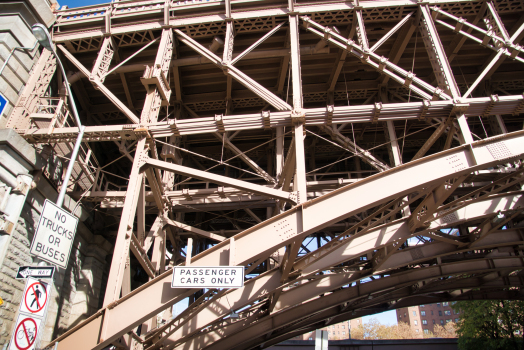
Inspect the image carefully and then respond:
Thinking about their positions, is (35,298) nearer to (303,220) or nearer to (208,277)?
(208,277)

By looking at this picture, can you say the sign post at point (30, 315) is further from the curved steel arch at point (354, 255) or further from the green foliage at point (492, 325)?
the green foliage at point (492, 325)

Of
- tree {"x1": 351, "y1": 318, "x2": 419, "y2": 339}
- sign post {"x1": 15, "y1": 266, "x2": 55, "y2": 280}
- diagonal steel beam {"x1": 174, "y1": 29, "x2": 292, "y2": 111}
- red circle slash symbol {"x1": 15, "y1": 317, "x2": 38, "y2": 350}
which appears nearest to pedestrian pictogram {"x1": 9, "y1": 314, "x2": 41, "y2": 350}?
red circle slash symbol {"x1": 15, "y1": 317, "x2": 38, "y2": 350}

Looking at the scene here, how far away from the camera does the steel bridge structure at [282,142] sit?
7.64 meters

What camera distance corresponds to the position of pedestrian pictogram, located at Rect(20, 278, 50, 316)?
530cm

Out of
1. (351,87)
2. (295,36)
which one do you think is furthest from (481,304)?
(295,36)

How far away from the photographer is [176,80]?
13.9m

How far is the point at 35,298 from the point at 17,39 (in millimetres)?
8664

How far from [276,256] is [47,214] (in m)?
7.30

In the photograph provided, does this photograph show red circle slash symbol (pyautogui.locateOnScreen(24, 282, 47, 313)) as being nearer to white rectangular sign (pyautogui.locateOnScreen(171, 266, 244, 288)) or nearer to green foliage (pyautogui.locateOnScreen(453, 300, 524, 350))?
white rectangular sign (pyautogui.locateOnScreen(171, 266, 244, 288))

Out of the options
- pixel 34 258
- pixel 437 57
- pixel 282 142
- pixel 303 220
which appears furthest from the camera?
pixel 282 142

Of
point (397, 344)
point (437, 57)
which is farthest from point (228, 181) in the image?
point (397, 344)

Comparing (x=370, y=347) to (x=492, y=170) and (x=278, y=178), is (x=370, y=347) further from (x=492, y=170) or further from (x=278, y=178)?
(x=278, y=178)

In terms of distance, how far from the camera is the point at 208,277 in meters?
6.87

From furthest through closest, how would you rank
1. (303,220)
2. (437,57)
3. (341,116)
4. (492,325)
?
(492,325) < (437,57) < (341,116) < (303,220)
